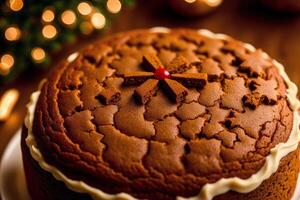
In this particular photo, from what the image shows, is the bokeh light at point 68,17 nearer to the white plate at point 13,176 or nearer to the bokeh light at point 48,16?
the bokeh light at point 48,16

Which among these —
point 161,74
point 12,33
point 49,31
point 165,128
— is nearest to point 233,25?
point 49,31

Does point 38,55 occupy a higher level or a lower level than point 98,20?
lower

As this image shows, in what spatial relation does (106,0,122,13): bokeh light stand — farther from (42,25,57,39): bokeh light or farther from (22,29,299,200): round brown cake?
(22,29,299,200): round brown cake

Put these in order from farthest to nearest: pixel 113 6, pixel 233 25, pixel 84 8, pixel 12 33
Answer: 1. pixel 233 25
2. pixel 113 6
3. pixel 84 8
4. pixel 12 33

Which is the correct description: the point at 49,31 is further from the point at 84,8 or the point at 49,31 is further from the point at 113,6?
the point at 113,6

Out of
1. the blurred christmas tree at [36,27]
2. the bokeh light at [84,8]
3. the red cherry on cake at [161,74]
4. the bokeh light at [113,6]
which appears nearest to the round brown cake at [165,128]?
the red cherry on cake at [161,74]

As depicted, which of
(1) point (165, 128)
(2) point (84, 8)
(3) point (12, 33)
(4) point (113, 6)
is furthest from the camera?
(4) point (113, 6)

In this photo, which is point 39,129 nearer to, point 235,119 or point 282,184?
point 235,119
